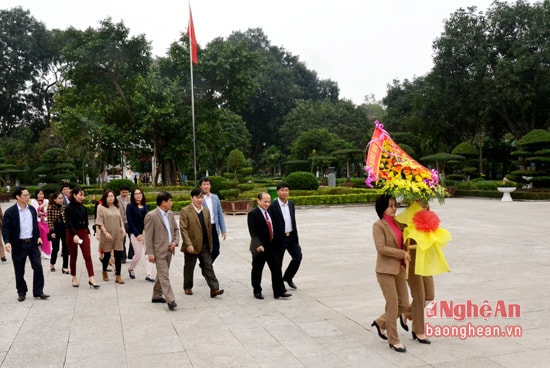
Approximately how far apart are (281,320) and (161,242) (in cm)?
184

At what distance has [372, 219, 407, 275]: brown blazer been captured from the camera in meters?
4.39

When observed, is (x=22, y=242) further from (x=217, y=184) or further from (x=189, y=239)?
(x=217, y=184)

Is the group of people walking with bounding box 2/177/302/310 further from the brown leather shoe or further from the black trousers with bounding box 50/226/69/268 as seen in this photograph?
the black trousers with bounding box 50/226/69/268

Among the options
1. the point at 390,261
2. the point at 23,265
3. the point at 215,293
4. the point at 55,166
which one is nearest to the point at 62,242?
the point at 23,265

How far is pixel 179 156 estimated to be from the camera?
30531mm

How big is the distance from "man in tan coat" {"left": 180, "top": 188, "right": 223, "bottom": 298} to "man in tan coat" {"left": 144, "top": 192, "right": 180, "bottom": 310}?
160mm

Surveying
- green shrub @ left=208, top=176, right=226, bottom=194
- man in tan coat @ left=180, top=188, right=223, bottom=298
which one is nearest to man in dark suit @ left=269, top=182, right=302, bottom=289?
man in tan coat @ left=180, top=188, right=223, bottom=298

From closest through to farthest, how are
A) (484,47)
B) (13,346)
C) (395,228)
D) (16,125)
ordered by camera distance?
(395,228) < (13,346) < (484,47) < (16,125)

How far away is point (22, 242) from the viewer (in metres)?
6.73

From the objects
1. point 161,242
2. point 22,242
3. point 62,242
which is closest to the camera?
point 161,242

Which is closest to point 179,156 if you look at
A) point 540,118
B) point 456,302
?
point 540,118

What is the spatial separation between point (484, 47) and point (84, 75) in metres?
25.2

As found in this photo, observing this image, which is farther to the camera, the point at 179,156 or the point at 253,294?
the point at 179,156

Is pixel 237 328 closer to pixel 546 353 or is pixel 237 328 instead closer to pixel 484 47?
pixel 546 353
